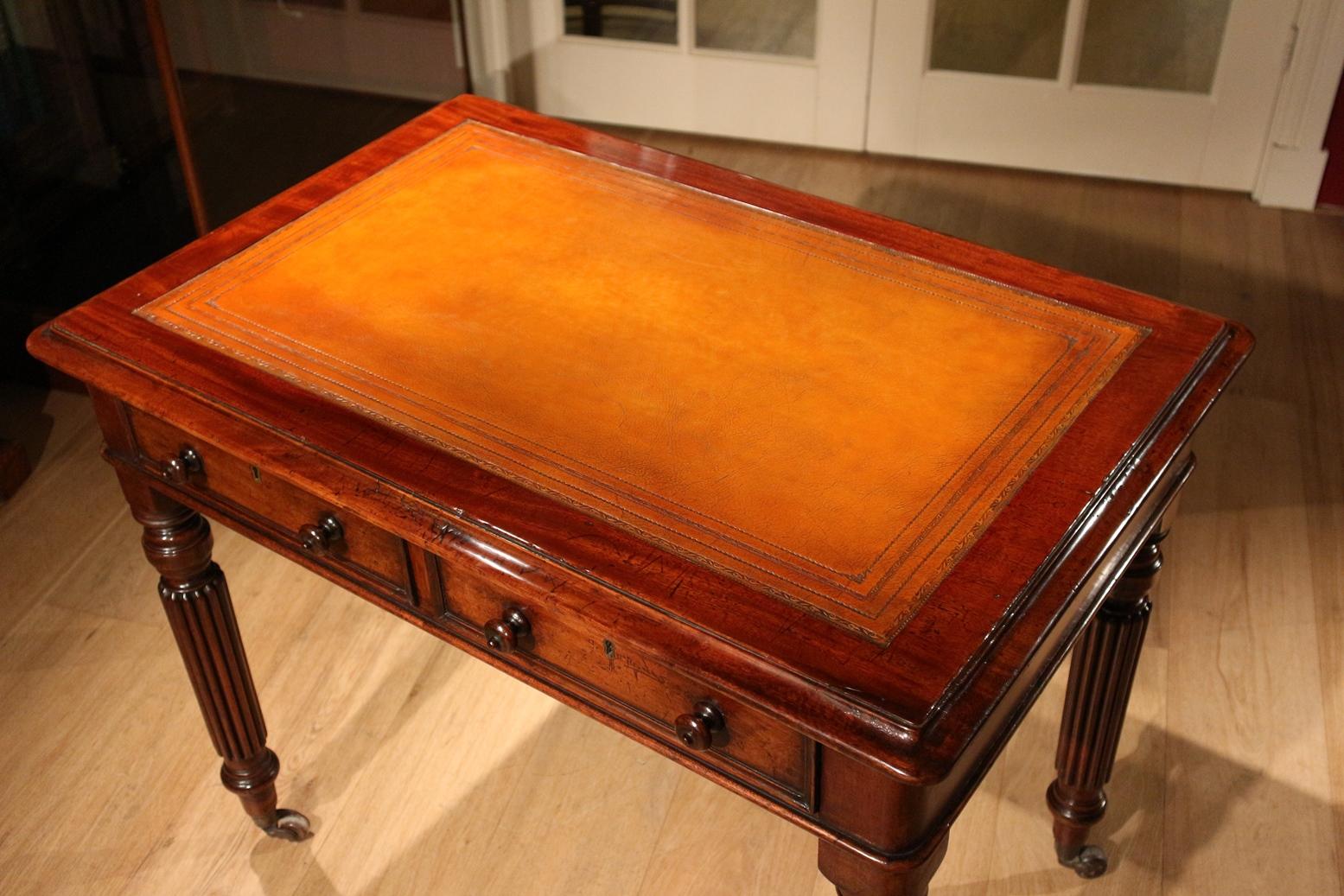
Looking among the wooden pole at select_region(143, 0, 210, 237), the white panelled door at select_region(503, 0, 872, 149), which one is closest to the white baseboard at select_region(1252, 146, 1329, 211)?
the white panelled door at select_region(503, 0, 872, 149)

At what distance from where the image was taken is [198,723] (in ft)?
7.63

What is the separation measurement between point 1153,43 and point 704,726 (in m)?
2.78

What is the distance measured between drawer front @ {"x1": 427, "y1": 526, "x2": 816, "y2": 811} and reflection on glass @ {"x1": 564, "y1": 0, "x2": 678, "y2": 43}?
8.69ft

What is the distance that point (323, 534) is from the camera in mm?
1585

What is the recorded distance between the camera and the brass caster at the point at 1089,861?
80.8 inches

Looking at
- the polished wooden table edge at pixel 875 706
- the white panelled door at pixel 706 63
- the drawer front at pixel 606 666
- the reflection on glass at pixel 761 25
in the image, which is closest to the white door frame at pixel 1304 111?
the white panelled door at pixel 706 63

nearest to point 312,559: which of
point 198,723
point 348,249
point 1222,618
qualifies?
point 348,249

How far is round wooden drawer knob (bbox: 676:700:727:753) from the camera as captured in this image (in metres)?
1.35

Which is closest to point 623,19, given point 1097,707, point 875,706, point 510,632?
point 1097,707

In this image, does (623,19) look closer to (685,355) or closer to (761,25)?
(761,25)

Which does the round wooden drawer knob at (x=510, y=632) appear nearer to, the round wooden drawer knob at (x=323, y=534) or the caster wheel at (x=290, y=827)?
the round wooden drawer knob at (x=323, y=534)

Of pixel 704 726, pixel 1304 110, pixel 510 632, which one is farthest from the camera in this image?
pixel 1304 110

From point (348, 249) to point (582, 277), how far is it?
300 millimetres

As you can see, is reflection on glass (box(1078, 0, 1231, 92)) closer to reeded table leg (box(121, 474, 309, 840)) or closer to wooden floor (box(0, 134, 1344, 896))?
wooden floor (box(0, 134, 1344, 896))
